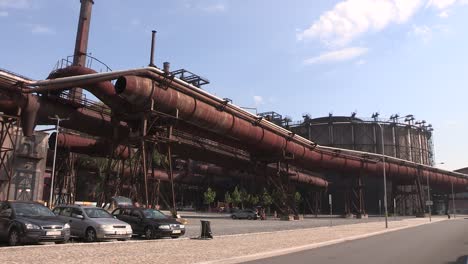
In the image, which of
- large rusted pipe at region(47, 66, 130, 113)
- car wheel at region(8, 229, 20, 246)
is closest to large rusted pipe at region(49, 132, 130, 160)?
large rusted pipe at region(47, 66, 130, 113)

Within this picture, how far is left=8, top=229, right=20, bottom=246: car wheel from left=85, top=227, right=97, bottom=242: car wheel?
306 cm

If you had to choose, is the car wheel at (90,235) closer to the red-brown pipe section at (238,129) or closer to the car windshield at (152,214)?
the car windshield at (152,214)

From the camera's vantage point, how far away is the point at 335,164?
54.7 metres

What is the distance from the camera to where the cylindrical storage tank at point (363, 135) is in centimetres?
9356

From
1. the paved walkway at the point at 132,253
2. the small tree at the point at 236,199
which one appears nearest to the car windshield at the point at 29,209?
the paved walkway at the point at 132,253

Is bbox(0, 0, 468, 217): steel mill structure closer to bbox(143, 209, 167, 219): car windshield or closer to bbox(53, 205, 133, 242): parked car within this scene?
bbox(143, 209, 167, 219): car windshield

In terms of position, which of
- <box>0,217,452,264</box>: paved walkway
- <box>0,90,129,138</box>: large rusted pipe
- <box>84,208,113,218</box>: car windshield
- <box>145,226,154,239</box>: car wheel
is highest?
<box>0,90,129,138</box>: large rusted pipe

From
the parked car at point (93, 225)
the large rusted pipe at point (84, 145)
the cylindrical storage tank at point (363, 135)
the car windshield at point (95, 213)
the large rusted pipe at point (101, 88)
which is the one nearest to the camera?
the parked car at point (93, 225)

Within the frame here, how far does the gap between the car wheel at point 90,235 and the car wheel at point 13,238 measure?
3059 mm

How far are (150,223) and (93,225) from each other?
10.5ft

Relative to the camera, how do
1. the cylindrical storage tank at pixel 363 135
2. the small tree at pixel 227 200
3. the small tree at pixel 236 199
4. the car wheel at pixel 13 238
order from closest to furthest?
the car wheel at pixel 13 238 < the small tree at pixel 236 199 < the small tree at pixel 227 200 < the cylindrical storage tank at pixel 363 135

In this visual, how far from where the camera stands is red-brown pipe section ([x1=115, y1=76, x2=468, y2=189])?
29.0 metres

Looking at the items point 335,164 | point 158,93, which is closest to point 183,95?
point 158,93

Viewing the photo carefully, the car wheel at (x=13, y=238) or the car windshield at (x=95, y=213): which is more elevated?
the car windshield at (x=95, y=213)
